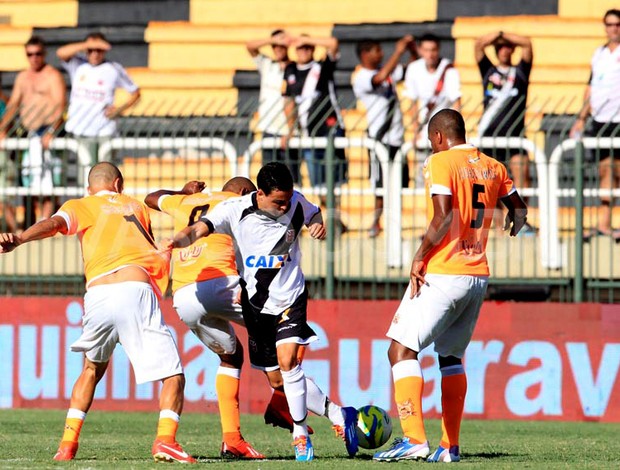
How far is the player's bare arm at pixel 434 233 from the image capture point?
8.92m

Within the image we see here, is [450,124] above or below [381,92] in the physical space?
below

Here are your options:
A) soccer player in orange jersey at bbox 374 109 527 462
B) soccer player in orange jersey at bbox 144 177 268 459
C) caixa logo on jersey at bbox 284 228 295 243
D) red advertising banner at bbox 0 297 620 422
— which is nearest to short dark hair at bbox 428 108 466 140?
soccer player in orange jersey at bbox 374 109 527 462

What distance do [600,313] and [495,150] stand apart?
1.79 m

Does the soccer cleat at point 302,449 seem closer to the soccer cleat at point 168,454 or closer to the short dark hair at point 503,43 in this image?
the soccer cleat at point 168,454

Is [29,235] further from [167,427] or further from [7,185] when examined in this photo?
[7,185]

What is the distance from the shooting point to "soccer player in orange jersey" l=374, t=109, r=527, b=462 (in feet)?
29.7

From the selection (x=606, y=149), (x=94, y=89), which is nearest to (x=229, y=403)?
(x=606, y=149)

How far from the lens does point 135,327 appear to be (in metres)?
9.19

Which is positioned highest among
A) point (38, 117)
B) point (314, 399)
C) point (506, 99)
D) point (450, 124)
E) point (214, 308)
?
point (506, 99)

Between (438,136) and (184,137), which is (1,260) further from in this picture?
(438,136)

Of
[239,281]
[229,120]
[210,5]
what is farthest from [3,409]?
[210,5]

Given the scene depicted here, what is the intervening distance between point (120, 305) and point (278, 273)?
107 centimetres

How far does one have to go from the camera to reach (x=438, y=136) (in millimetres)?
9273

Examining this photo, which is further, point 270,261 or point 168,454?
point 270,261
